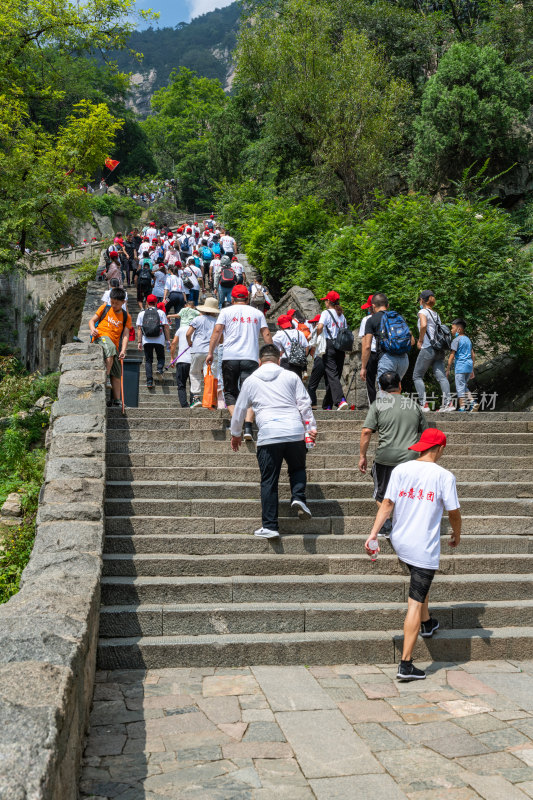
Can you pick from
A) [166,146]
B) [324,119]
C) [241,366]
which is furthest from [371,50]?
[166,146]

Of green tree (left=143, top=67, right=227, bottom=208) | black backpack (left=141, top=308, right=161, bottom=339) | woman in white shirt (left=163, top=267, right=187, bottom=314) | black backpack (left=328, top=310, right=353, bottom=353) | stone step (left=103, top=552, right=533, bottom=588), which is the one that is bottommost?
stone step (left=103, top=552, right=533, bottom=588)

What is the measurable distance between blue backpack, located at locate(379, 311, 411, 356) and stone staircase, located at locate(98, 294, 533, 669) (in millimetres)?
1486

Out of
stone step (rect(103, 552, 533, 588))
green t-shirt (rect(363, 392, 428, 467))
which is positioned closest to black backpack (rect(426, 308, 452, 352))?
green t-shirt (rect(363, 392, 428, 467))

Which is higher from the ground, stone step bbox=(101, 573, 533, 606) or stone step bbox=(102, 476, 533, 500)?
stone step bbox=(102, 476, 533, 500)

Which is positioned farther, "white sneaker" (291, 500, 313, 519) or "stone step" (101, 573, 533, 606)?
"white sneaker" (291, 500, 313, 519)

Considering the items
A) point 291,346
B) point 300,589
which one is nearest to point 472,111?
point 291,346

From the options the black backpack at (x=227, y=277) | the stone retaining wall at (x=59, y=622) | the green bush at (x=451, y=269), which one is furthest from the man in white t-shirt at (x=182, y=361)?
the black backpack at (x=227, y=277)

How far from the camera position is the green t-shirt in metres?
6.27

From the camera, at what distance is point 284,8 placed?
104 feet

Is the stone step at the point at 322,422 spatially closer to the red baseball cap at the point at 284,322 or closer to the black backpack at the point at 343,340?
the black backpack at the point at 343,340

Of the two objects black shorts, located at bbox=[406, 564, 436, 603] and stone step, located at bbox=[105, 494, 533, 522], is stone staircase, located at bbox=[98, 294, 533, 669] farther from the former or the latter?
black shorts, located at bbox=[406, 564, 436, 603]

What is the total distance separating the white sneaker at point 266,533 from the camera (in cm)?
632

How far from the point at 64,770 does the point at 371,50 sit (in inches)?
1160

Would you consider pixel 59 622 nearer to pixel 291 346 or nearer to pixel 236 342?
pixel 236 342
